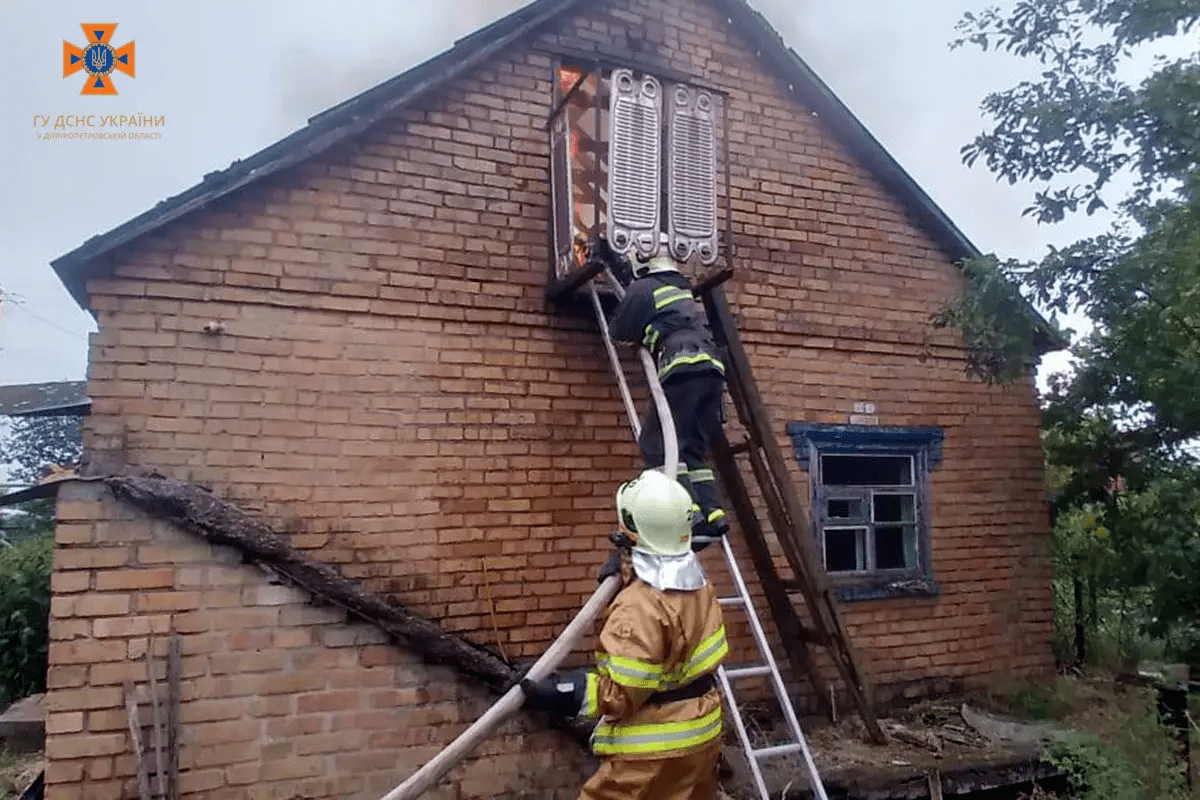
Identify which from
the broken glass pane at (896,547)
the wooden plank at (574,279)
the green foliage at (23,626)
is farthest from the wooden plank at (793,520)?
the green foliage at (23,626)

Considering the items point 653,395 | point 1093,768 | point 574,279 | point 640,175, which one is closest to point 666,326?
point 653,395

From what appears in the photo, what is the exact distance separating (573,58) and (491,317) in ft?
6.44

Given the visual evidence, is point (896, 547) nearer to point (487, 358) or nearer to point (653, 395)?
point (653, 395)

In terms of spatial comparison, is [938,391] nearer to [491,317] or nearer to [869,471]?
[869,471]

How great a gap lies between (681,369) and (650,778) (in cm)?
192

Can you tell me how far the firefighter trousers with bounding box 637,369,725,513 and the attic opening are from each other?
1018mm

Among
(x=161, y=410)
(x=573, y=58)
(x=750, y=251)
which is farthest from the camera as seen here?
(x=750, y=251)

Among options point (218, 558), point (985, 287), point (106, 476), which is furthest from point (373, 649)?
point (985, 287)

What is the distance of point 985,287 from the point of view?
6035mm

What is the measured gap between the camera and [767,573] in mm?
5781

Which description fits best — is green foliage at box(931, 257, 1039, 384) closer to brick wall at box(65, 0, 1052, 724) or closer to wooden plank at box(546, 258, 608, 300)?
brick wall at box(65, 0, 1052, 724)

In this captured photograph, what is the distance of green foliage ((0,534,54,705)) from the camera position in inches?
316

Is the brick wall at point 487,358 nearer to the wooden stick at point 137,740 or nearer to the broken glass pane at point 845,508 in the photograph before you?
the broken glass pane at point 845,508

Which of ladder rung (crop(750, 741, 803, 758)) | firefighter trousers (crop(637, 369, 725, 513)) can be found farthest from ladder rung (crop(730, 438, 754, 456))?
ladder rung (crop(750, 741, 803, 758))
